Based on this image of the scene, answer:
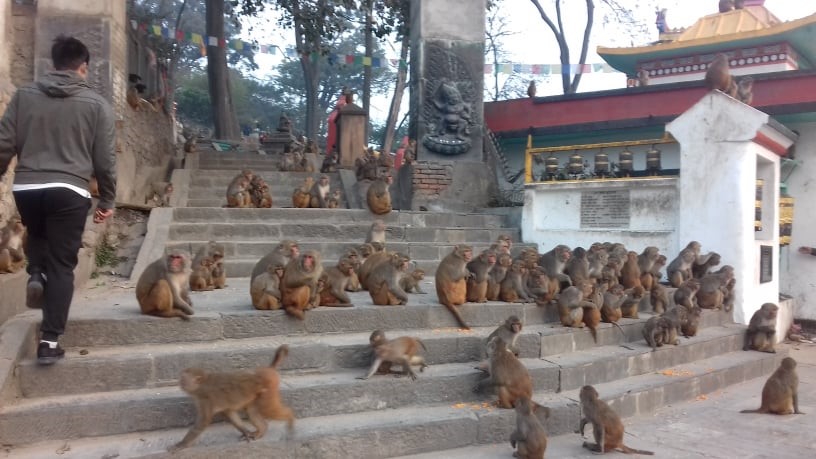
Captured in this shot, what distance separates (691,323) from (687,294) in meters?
0.48

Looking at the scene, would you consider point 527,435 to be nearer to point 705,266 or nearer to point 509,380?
point 509,380

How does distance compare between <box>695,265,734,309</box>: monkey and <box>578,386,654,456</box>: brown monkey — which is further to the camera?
<box>695,265,734,309</box>: monkey

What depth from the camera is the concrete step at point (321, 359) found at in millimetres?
4168

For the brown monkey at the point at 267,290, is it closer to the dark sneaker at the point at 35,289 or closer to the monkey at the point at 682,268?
the dark sneaker at the point at 35,289

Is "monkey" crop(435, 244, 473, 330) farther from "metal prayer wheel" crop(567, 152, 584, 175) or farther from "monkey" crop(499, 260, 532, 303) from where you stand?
"metal prayer wheel" crop(567, 152, 584, 175)

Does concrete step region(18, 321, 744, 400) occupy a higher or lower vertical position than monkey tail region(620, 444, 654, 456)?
Answer: higher

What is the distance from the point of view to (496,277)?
6.62 meters

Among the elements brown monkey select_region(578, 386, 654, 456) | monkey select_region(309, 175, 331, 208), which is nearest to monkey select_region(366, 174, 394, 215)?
monkey select_region(309, 175, 331, 208)

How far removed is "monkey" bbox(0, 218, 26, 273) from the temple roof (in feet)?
46.3

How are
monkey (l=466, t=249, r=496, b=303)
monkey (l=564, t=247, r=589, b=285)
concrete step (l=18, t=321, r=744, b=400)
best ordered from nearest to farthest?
concrete step (l=18, t=321, r=744, b=400) → monkey (l=466, t=249, r=496, b=303) → monkey (l=564, t=247, r=589, b=285)

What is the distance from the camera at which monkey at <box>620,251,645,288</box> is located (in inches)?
314

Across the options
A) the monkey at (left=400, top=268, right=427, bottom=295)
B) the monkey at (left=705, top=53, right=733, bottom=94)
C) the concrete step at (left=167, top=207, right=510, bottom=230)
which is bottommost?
the monkey at (left=400, top=268, right=427, bottom=295)

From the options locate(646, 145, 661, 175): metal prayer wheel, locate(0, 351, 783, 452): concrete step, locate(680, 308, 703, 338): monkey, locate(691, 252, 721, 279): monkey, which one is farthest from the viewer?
locate(646, 145, 661, 175): metal prayer wheel

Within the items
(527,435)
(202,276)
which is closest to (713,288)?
(527,435)
